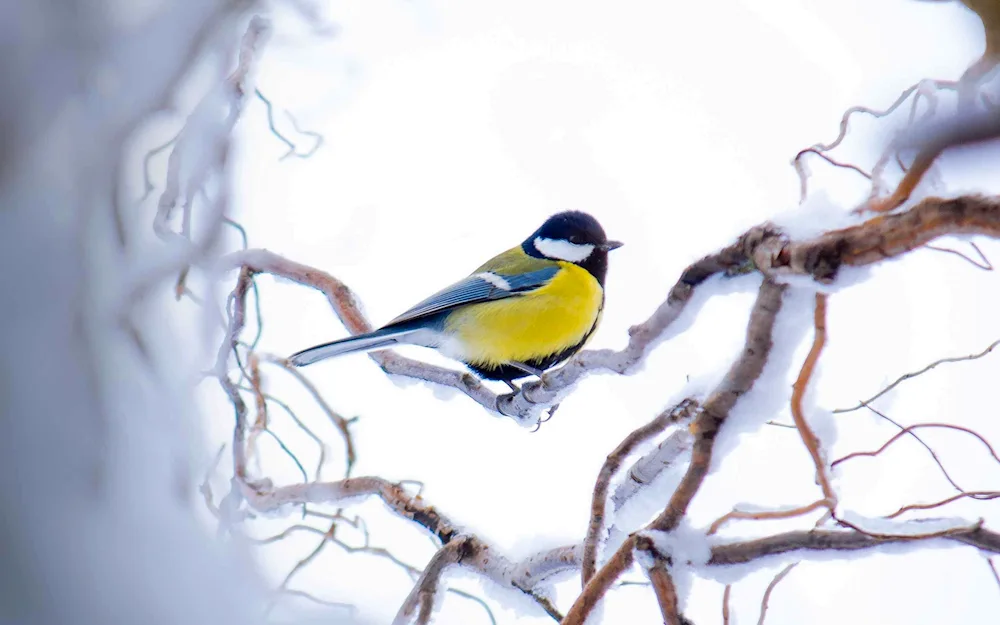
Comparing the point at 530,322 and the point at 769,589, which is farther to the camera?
the point at 530,322

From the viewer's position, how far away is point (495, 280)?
1509mm

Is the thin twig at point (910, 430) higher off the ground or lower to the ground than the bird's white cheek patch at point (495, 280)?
lower

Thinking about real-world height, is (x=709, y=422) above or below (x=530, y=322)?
below

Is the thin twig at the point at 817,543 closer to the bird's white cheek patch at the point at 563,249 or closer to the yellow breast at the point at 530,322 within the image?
the yellow breast at the point at 530,322

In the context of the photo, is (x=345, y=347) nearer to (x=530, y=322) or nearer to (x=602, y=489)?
(x=530, y=322)

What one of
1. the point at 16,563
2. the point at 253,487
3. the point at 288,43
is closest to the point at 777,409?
the point at 253,487

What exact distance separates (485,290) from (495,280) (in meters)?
0.04

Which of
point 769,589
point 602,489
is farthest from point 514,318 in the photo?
point 769,589

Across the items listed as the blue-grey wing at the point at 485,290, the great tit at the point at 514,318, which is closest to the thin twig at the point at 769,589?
the great tit at the point at 514,318

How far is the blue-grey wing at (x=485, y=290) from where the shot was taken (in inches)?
56.6

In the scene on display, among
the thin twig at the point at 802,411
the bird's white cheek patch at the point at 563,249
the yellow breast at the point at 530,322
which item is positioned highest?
the bird's white cheek patch at the point at 563,249

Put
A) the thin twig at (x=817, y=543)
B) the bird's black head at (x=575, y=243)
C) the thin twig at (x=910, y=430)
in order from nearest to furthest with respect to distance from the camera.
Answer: the thin twig at (x=817, y=543) < the thin twig at (x=910, y=430) < the bird's black head at (x=575, y=243)

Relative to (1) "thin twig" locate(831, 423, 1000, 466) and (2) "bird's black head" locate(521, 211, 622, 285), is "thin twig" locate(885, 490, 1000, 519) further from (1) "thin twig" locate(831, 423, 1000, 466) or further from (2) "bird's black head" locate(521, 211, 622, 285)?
Answer: (2) "bird's black head" locate(521, 211, 622, 285)

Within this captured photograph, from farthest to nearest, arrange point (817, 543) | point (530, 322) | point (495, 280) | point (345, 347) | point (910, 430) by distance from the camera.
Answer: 1. point (495, 280)
2. point (530, 322)
3. point (345, 347)
4. point (910, 430)
5. point (817, 543)
